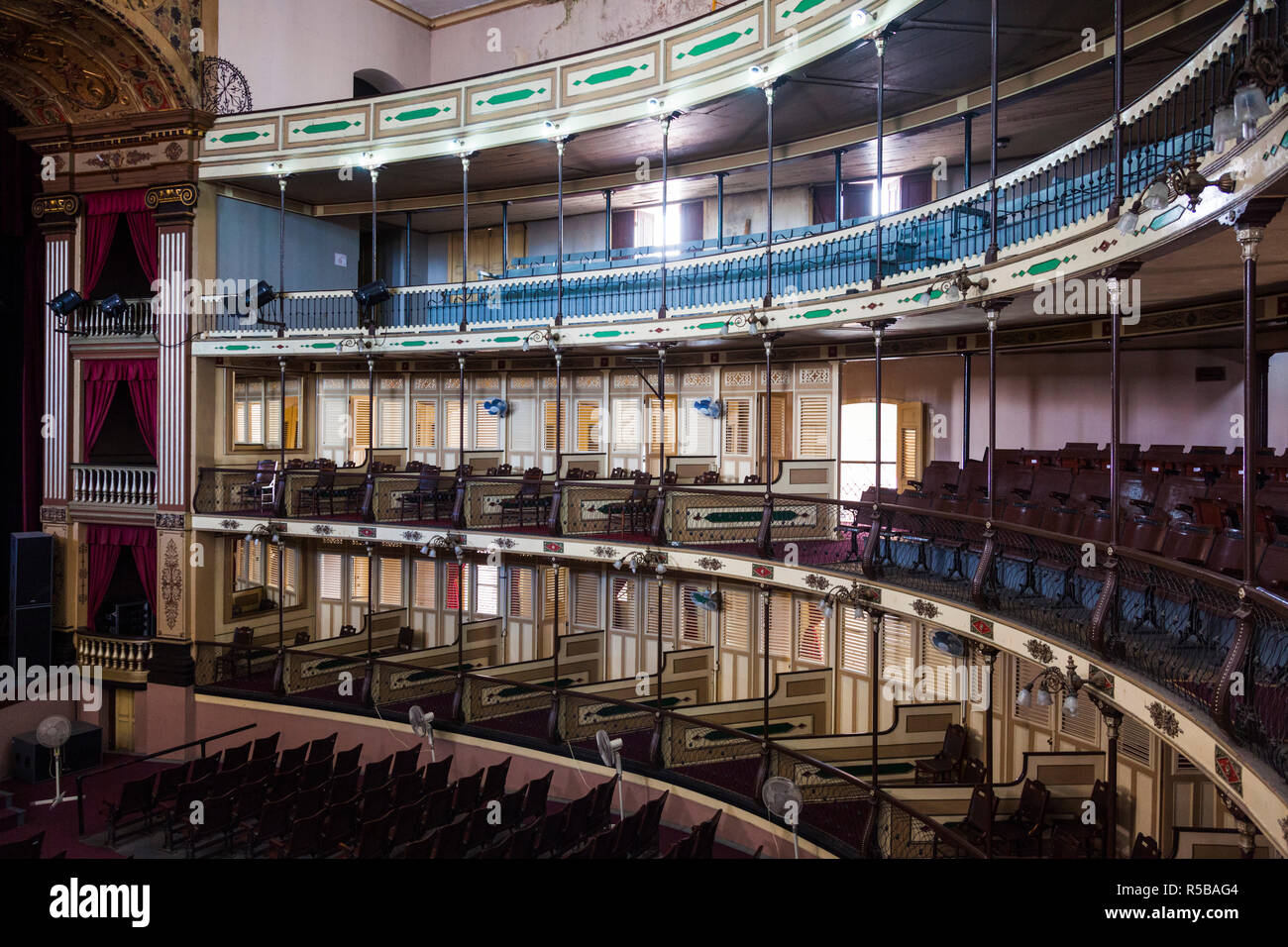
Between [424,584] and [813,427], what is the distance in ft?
31.3

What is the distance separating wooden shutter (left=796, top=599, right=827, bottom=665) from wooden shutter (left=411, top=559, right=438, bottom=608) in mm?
A: 8605

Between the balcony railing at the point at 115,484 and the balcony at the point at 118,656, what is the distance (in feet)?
9.16

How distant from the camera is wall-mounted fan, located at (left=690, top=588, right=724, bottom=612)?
16.6m

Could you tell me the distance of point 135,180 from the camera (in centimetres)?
1870

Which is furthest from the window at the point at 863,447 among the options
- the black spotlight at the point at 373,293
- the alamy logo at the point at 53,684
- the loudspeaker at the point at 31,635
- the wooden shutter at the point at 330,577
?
the loudspeaker at the point at 31,635

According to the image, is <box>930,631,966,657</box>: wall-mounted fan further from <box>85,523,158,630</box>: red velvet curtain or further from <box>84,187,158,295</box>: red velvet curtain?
<box>84,187,158,295</box>: red velvet curtain

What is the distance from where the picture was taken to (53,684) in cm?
1777

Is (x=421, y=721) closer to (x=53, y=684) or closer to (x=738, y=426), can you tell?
(x=738, y=426)

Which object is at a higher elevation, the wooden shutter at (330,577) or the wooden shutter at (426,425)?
the wooden shutter at (426,425)

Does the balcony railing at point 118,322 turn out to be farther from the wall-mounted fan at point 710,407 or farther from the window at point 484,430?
the wall-mounted fan at point 710,407

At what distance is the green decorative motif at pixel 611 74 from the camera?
1520 centimetres

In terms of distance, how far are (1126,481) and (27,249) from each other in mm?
21694

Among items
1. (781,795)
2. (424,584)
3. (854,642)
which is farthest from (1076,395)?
(424,584)
